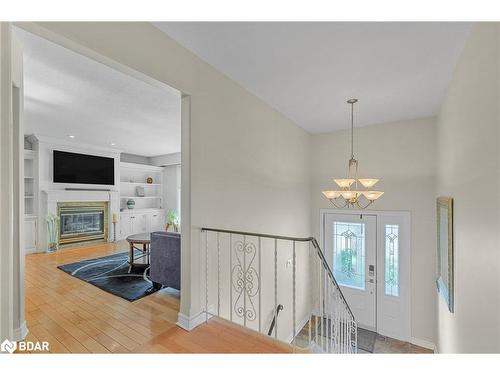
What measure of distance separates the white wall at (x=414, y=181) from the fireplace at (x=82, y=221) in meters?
6.40

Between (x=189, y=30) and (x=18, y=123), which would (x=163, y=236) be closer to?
(x=18, y=123)

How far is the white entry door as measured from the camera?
4473 mm

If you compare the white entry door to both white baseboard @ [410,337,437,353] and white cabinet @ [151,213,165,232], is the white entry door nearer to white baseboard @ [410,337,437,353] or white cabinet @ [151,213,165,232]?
white baseboard @ [410,337,437,353]

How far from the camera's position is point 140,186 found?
25.9 ft

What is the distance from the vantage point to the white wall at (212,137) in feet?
5.70

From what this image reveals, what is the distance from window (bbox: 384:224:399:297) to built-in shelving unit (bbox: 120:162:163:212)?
6973 millimetres

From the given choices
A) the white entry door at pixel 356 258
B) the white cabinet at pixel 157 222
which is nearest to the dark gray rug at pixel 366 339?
the white entry door at pixel 356 258

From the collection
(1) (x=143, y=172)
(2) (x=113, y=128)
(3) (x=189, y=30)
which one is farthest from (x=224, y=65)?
(1) (x=143, y=172)

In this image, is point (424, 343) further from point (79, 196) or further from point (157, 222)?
point (79, 196)

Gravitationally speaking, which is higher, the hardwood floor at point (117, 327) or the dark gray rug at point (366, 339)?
the hardwood floor at point (117, 327)

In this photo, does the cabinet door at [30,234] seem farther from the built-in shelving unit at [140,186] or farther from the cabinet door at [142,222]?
the cabinet door at [142,222]

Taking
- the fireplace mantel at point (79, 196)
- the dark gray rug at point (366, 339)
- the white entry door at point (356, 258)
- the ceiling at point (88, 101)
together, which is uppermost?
the ceiling at point (88, 101)

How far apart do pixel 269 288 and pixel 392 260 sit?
8.19 ft
